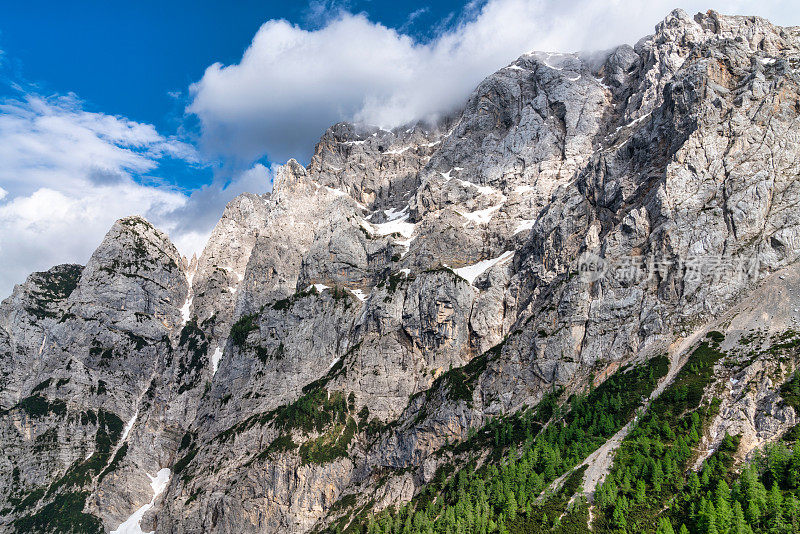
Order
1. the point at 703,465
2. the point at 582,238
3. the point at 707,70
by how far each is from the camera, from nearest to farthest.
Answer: the point at 703,465
the point at 707,70
the point at 582,238

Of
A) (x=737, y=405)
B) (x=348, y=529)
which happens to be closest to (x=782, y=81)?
(x=737, y=405)

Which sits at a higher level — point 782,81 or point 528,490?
point 782,81

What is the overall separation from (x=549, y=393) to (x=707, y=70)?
94.7 meters

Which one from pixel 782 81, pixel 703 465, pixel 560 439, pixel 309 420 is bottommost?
pixel 703 465

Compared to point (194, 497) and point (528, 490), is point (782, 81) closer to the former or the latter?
point (528, 490)

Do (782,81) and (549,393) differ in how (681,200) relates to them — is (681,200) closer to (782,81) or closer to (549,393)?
(782,81)

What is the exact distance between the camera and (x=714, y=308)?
126m

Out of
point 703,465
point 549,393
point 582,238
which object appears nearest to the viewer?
point 703,465

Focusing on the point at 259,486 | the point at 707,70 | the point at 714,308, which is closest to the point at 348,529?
the point at 259,486

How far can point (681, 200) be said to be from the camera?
143 meters

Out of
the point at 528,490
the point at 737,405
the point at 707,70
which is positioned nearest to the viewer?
the point at 737,405

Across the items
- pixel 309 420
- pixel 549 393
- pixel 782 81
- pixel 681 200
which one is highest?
pixel 782 81

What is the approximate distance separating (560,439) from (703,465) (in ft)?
109

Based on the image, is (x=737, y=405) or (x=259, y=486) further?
(x=259, y=486)
